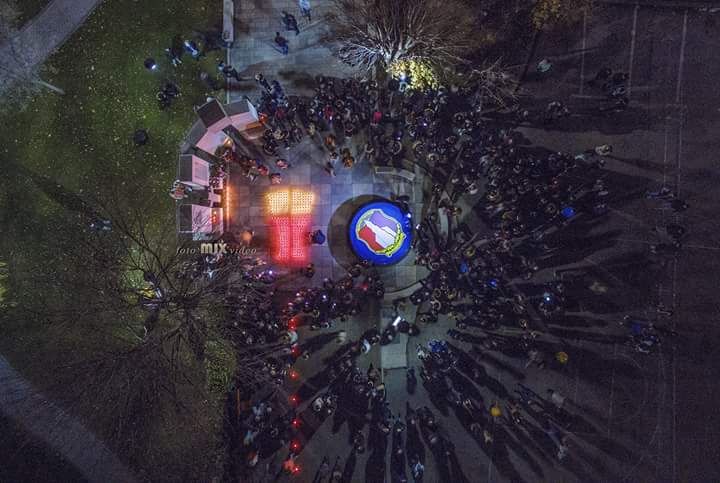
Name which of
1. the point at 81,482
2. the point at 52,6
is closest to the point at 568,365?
the point at 81,482

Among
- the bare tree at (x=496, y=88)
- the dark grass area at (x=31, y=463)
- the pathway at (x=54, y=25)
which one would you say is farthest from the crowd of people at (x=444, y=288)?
the pathway at (x=54, y=25)

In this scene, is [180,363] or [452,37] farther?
[452,37]

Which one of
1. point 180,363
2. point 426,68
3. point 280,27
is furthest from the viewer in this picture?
point 280,27

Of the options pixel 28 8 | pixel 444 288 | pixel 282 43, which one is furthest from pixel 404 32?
pixel 28 8

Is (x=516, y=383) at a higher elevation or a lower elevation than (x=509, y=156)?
lower

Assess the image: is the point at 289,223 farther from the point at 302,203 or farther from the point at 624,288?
the point at 624,288

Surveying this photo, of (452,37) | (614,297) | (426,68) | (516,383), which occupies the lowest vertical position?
(516,383)

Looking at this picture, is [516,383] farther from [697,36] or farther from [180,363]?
Result: [697,36]
